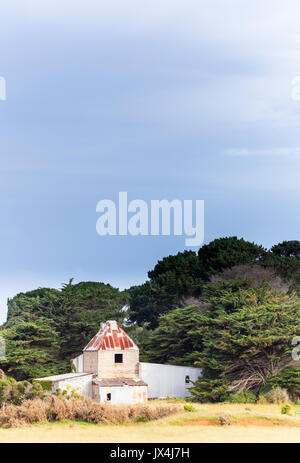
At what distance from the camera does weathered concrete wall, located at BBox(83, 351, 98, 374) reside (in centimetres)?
3938

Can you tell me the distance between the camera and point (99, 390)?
36.8 meters

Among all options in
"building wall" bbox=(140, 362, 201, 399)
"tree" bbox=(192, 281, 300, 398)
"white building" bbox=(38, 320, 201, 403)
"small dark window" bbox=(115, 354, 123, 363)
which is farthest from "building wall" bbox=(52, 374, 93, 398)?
"tree" bbox=(192, 281, 300, 398)

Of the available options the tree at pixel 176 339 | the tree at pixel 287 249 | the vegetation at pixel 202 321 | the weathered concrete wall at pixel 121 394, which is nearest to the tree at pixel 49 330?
the vegetation at pixel 202 321

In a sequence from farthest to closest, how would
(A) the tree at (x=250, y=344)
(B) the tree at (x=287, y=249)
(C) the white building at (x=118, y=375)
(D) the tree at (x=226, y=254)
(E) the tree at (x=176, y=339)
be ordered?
(B) the tree at (x=287, y=249), (D) the tree at (x=226, y=254), (E) the tree at (x=176, y=339), (A) the tree at (x=250, y=344), (C) the white building at (x=118, y=375)

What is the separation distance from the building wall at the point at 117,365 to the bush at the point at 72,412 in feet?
32.4

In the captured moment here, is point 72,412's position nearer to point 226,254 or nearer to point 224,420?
point 224,420

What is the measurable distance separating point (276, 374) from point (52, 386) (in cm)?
1213

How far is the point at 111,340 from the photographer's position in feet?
132

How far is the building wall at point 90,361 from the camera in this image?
39.4 meters

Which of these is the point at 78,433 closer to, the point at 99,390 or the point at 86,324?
the point at 99,390

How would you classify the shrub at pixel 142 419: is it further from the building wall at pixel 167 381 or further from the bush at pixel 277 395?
the building wall at pixel 167 381

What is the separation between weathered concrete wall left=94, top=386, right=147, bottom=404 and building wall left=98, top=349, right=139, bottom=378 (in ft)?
6.88

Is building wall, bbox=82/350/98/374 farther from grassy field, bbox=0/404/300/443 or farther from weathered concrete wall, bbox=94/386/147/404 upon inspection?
grassy field, bbox=0/404/300/443
